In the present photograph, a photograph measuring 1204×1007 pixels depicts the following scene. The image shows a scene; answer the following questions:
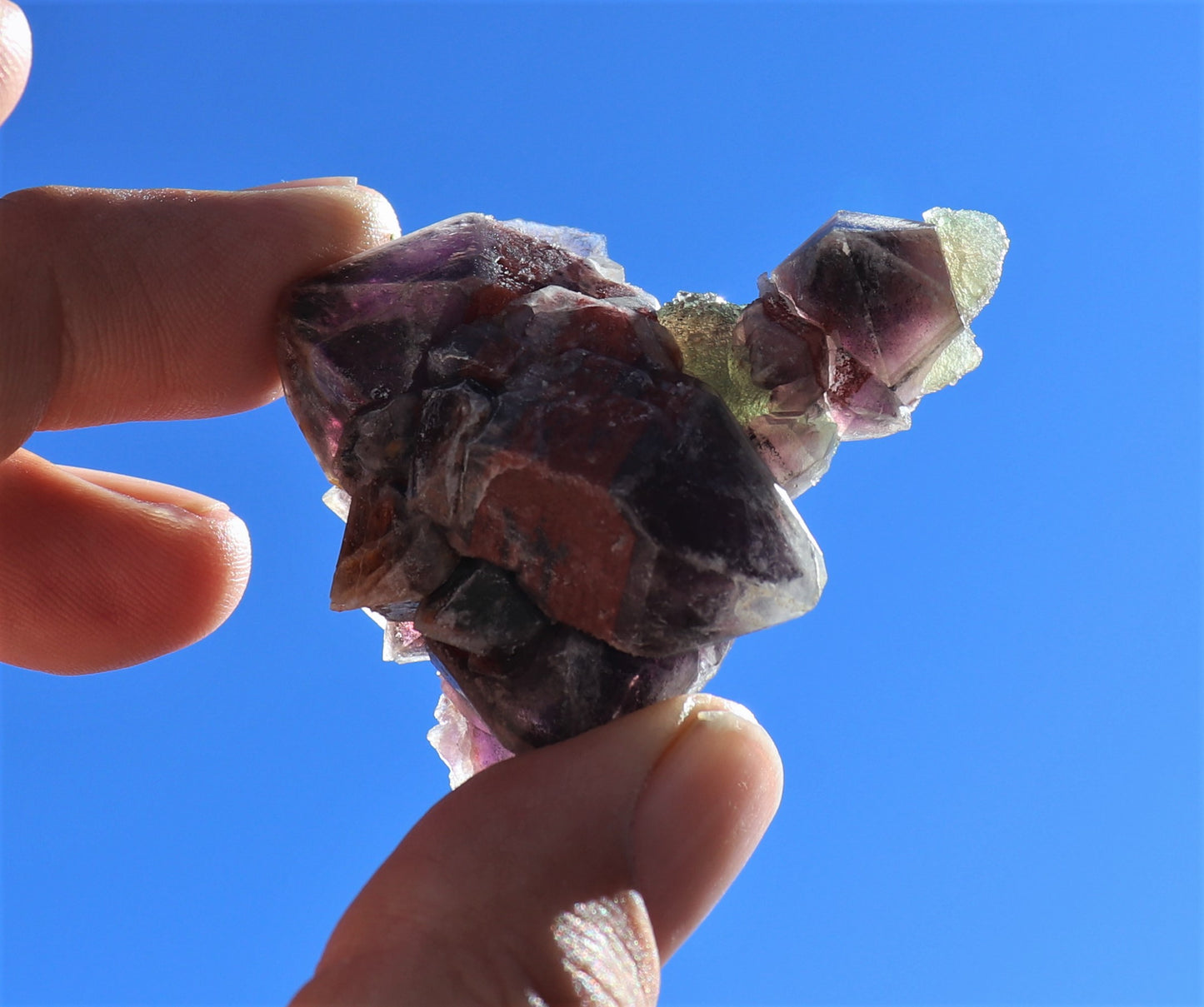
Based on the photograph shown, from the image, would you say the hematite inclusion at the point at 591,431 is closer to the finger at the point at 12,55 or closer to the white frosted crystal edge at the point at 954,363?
the white frosted crystal edge at the point at 954,363

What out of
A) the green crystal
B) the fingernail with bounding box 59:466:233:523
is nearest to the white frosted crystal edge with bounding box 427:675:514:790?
the green crystal

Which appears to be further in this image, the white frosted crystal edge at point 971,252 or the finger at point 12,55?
the finger at point 12,55

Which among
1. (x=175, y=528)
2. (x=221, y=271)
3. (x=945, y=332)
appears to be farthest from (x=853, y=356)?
(x=175, y=528)

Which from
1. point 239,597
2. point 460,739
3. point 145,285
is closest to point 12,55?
point 145,285

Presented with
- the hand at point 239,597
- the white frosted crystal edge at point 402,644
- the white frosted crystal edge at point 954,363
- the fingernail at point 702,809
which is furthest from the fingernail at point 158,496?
the white frosted crystal edge at point 954,363

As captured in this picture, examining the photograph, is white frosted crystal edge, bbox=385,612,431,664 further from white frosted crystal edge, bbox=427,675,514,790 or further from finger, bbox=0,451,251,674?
finger, bbox=0,451,251,674

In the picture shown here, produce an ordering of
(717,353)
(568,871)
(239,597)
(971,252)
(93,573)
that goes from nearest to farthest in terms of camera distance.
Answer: (568,871) → (971,252) → (717,353) → (93,573) → (239,597)

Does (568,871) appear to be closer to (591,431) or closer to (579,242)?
(591,431)
